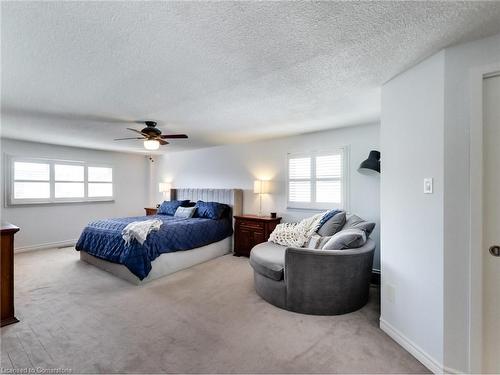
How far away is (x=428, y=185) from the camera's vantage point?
187 cm

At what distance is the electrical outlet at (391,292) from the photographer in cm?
221

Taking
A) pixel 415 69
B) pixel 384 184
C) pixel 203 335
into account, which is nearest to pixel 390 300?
pixel 384 184

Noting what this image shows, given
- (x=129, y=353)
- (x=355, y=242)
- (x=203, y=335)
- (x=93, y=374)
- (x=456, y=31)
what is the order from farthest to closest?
(x=355, y=242) → (x=203, y=335) → (x=129, y=353) → (x=93, y=374) → (x=456, y=31)

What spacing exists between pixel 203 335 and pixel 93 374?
0.85 metres

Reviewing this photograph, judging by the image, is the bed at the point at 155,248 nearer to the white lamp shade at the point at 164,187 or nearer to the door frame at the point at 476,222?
the white lamp shade at the point at 164,187

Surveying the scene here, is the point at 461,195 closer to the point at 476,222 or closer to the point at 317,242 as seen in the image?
the point at 476,222

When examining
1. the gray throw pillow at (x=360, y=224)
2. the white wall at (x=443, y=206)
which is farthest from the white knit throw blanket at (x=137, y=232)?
the white wall at (x=443, y=206)

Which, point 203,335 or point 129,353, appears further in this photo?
point 203,335

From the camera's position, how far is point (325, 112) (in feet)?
10.5

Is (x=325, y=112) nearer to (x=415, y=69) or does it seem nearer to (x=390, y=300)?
(x=415, y=69)

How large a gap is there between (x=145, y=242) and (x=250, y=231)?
196cm

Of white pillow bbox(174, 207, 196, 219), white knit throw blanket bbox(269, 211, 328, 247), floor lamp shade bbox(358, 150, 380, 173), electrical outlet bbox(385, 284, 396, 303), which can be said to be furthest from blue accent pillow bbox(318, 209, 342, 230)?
white pillow bbox(174, 207, 196, 219)

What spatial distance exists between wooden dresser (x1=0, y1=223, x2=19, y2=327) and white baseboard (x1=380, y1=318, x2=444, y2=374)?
3633 millimetres

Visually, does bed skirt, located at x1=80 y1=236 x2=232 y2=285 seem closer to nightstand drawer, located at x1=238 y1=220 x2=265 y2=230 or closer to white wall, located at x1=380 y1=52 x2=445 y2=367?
nightstand drawer, located at x1=238 y1=220 x2=265 y2=230
